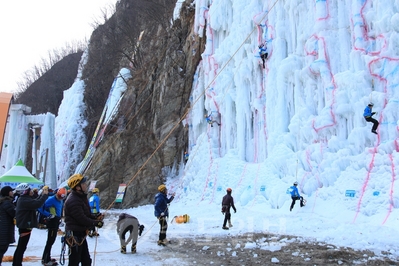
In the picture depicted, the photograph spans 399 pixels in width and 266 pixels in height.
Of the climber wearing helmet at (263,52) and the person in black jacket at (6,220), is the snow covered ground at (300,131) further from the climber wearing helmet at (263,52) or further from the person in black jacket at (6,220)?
the person in black jacket at (6,220)

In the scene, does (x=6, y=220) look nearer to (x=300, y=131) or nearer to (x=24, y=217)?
(x=24, y=217)

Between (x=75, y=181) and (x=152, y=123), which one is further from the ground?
(x=152, y=123)

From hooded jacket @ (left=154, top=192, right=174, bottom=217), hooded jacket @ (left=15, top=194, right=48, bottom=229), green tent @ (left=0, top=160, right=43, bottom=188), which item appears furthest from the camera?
green tent @ (left=0, top=160, right=43, bottom=188)

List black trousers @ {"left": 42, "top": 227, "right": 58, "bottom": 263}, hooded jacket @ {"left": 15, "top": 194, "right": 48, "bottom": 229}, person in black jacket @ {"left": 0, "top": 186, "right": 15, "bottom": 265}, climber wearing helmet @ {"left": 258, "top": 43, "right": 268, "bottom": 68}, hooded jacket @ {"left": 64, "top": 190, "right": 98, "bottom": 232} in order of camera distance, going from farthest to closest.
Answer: climber wearing helmet @ {"left": 258, "top": 43, "right": 268, "bottom": 68} < black trousers @ {"left": 42, "top": 227, "right": 58, "bottom": 263} < hooded jacket @ {"left": 15, "top": 194, "right": 48, "bottom": 229} < person in black jacket @ {"left": 0, "top": 186, "right": 15, "bottom": 265} < hooded jacket @ {"left": 64, "top": 190, "right": 98, "bottom": 232}

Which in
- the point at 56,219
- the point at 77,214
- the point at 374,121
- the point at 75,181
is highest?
the point at 374,121

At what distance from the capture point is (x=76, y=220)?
431 centimetres

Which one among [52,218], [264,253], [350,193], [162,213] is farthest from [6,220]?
Result: [350,193]

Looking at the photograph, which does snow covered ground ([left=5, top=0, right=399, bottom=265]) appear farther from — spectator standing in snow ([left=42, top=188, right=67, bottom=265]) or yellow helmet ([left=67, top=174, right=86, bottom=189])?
yellow helmet ([left=67, top=174, right=86, bottom=189])

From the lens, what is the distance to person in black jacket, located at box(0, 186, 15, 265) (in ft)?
15.9

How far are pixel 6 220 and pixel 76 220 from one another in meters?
1.33

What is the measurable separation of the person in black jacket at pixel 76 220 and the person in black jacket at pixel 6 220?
1117mm

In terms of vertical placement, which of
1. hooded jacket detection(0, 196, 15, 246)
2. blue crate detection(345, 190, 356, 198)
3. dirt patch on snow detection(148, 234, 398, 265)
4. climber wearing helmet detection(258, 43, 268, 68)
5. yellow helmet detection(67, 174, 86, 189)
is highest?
climber wearing helmet detection(258, 43, 268, 68)

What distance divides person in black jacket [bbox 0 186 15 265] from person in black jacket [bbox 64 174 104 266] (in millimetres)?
1117

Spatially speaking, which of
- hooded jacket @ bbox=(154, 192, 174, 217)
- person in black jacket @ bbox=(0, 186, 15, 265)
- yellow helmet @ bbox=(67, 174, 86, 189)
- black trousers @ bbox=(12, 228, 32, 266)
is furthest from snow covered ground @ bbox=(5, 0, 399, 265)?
yellow helmet @ bbox=(67, 174, 86, 189)
